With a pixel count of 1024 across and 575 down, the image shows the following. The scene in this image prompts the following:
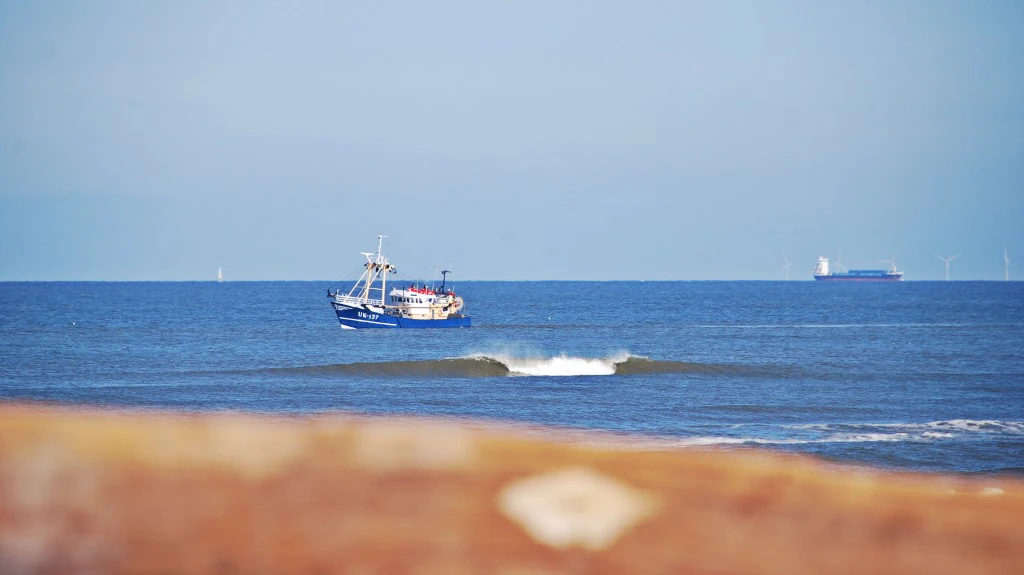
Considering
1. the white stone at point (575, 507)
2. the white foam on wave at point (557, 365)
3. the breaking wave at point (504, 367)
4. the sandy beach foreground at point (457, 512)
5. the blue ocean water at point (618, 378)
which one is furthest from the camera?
the white foam on wave at point (557, 365)

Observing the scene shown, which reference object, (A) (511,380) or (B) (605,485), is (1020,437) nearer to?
(B) (605,485)

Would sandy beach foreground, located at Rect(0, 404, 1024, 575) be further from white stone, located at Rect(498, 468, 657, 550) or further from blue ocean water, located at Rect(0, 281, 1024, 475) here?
blue ocean water, located at Rect(0, 281, 1024, 475)

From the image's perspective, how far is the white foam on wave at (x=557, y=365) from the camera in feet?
153

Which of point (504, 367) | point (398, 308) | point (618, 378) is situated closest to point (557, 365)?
point (504, 367)

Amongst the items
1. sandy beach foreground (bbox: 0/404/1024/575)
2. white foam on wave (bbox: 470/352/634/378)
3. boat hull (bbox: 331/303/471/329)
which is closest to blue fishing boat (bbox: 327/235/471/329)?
boat hull (bbox: 331/303/471/329)

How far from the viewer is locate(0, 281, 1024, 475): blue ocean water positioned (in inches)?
1016

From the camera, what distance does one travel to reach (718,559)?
A: 36.7 feet

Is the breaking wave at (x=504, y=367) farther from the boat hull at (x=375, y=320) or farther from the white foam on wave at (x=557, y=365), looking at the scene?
the boat hull at (x=375, y=320)

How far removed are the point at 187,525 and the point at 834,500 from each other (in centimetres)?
856

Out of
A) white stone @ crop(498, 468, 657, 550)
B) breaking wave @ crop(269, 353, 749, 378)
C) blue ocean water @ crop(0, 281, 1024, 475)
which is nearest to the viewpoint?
white stone @ crop(498, 468, 657, 550)

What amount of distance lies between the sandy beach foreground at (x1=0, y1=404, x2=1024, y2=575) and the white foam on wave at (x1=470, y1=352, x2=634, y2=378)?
27.2 metres

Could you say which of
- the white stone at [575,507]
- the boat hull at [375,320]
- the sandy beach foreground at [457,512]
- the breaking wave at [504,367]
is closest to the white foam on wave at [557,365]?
the breaking wave at [504,367]

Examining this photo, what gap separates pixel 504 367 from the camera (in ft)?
156

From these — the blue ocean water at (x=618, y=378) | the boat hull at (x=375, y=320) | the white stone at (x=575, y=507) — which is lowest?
the blue ocean water at (x=618, y=378)
